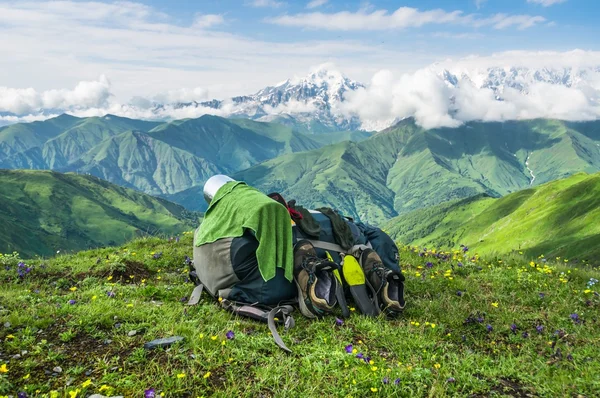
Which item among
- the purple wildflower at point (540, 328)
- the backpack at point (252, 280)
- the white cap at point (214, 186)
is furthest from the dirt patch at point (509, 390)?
the white cap at point (214, 186)

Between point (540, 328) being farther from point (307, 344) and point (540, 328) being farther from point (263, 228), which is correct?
point (263, 228)

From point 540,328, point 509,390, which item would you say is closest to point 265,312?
point 509,390

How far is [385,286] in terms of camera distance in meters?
8.43

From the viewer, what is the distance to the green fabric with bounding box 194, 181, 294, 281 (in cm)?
828

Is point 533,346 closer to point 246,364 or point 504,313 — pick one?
point 504,313

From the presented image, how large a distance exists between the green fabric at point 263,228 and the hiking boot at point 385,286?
5.98ft

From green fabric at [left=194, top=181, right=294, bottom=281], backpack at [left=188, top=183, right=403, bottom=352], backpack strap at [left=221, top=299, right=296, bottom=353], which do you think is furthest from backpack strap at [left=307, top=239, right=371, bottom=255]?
backpack strap at [left=221, top=299, right=296, bottom=353]

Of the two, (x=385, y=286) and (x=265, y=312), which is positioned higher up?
(x=385, y=286)

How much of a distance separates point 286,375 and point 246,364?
0.70 meters

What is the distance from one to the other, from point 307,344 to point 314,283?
5.30 feet

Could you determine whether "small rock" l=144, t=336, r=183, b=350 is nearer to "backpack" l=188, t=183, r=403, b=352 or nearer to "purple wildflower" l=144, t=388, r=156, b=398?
"purple wildflower" l=144, t=388, r=156, b=398

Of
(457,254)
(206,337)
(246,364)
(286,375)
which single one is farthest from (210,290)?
(457,254)

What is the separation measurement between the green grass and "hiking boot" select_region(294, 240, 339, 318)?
28 centimetres

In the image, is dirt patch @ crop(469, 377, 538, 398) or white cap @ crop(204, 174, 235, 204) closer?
dirt patch @ crop(469, 377, 538, 398)
